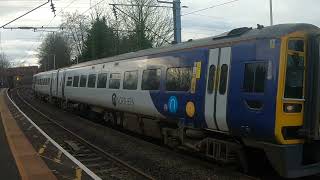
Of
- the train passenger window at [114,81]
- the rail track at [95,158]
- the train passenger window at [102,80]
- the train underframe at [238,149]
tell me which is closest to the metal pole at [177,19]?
the train passenger window at [102,80]

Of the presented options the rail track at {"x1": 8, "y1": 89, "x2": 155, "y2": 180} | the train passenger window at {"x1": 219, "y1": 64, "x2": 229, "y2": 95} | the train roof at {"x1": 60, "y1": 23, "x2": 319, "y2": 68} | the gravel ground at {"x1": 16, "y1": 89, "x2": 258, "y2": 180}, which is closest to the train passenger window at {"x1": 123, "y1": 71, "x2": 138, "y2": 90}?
the gravel ground at {"x1": 16, "y1": 89, "x2": 258, "y2": 180}

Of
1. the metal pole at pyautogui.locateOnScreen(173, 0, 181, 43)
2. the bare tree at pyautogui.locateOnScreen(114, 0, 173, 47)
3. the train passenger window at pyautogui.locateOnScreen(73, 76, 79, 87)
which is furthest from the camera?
the bare tree at pyautogui.locateOnScreen(114, 0, 173, 47)

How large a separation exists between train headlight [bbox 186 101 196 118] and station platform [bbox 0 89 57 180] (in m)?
3.34

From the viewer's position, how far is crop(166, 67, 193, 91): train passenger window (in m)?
12.5

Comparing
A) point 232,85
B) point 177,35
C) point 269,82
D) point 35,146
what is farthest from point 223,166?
point 177,35

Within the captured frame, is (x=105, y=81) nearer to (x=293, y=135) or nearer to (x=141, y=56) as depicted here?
(x=141, y=56)

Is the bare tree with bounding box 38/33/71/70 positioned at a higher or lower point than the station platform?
higher

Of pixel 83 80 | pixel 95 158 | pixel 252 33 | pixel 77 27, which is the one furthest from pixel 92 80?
pixel 77 27

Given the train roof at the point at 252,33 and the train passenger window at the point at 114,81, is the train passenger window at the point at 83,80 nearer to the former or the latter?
the train passenger window at the point at 114,81

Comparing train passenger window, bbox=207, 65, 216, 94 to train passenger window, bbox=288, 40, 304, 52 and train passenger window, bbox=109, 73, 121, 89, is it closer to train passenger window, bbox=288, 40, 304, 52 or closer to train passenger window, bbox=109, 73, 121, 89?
train passenger window, bbox=288, 40, 304, 52

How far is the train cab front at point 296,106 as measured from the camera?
9508 millimetres

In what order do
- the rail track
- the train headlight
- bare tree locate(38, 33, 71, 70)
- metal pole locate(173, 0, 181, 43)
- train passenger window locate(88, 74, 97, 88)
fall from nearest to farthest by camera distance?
the rail track → the train headlight → train passenger window locate(88, 74, 97, 88) → metal pole locate(173, 0, 181, 43) → bare tree locate(38, 33, 71, 70)

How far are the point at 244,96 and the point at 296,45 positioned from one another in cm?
136

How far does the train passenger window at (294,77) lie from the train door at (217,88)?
152 cm
